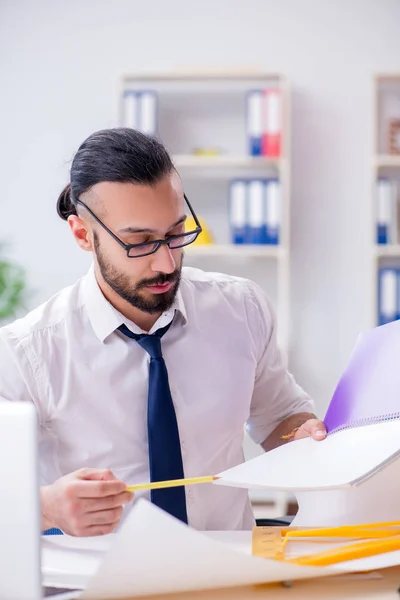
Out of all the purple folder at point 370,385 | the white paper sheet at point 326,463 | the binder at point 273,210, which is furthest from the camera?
the binder at point 273,210

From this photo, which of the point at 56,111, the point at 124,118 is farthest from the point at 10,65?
the point at 124,118

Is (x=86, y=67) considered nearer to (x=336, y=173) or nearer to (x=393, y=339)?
(x=336, y=173)

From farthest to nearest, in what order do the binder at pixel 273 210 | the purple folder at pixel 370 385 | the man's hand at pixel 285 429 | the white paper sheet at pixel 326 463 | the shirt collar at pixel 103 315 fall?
the binder at pixel 273 210
the man's hand at pixel 285 429
the shirt collar at pixel 103 315
the purple folder at pixel 370 385
the white paper sheet at pixel 326 463

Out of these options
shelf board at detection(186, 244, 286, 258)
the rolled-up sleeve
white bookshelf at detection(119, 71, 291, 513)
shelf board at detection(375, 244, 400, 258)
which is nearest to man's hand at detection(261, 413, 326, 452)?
the rolled-up sleeve

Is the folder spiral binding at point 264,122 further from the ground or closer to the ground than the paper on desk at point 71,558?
further from the ground

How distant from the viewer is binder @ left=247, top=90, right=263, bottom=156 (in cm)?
361

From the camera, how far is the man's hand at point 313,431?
1.13m

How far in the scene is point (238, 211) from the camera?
11.9ft

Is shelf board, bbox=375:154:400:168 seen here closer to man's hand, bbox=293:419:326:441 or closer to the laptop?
man's hand, bbox=293:419:326:441

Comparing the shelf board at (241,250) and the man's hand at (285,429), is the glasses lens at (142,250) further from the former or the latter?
the shelf board at (241,250)

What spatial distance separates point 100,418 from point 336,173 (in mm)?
2879

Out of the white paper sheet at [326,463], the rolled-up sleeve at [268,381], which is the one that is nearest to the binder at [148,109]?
the rolled-up sleeve at [268,381]

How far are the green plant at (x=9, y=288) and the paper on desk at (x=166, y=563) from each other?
2.96m

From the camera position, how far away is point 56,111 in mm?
4066
